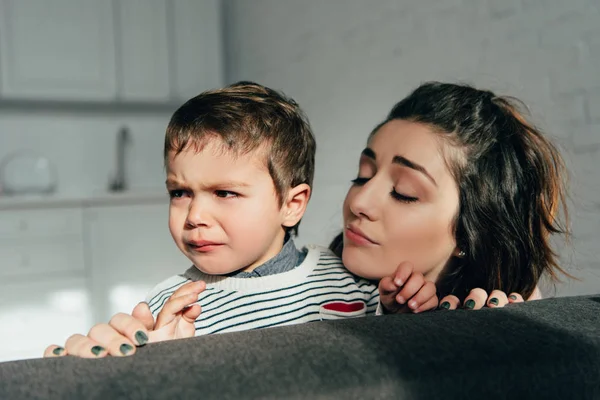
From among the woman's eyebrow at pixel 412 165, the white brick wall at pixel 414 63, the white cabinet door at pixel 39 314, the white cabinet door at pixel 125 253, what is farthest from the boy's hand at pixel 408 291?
the white cabinet door at pixel 125 253

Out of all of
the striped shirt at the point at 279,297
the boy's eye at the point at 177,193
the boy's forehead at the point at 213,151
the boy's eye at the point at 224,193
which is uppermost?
the boy's forehead at the point at 213,151

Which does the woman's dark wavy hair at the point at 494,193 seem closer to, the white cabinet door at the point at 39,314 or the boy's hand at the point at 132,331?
the boy's hand at the point at 132,331

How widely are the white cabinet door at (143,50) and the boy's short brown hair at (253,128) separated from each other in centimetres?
292

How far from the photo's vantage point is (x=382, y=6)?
303cm

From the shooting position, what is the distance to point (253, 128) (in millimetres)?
1164

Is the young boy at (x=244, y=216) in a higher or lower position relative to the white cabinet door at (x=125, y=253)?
higher

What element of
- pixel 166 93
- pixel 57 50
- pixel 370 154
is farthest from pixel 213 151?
pixel 166 93

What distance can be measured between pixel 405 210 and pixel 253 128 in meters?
0.31

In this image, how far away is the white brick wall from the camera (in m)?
2.04

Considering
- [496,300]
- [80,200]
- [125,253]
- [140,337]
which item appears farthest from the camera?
[125,253]

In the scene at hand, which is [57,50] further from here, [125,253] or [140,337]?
[140,337]

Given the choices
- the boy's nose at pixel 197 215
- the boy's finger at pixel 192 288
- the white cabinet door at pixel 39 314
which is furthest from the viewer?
the white cabinet door at pixel 39 314

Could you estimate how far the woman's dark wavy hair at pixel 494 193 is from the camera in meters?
1.22

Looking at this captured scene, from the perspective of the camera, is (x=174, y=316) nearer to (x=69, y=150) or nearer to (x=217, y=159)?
(x=217, y=159)
